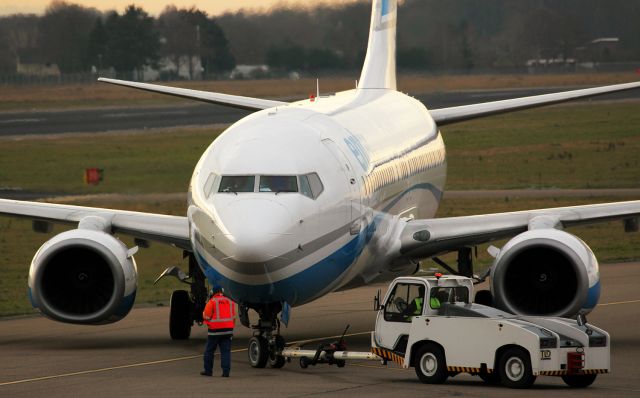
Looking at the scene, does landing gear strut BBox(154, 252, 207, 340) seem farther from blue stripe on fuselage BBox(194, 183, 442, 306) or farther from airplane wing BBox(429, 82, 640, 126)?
airplane wing BBox(429, 82, 640, 126)

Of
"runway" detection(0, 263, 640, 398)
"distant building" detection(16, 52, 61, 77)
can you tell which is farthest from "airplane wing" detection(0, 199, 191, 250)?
"distant building" detection(16, 52, 61, 77)

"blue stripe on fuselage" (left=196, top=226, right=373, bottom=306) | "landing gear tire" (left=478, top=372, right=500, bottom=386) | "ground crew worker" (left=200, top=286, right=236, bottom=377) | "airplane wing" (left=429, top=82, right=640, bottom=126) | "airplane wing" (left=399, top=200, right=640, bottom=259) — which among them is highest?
"airplane wing" (left=429, top=82, right=640, bottom=126)

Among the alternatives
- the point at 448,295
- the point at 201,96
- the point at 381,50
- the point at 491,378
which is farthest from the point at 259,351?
the point at 381,50

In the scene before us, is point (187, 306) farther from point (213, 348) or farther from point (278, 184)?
point (278, 184)

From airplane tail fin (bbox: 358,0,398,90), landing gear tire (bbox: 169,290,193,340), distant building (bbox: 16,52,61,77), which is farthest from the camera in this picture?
distant building (bbox: 16,52,61,77)

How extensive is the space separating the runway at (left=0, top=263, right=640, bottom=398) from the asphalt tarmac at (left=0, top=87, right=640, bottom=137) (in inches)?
1613

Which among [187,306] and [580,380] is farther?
[187,306]

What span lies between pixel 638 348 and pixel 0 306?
15453mm

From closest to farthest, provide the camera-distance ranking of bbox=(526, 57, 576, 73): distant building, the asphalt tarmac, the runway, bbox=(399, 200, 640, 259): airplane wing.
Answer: the runway, bbox=(399, 200, 640, 259): airplane wing, the asphalt tarmac, bbox=(526, 57, 576, 73): distant building

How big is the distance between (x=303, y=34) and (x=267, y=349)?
48361 millimetres

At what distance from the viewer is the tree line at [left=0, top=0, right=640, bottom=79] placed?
70.7m

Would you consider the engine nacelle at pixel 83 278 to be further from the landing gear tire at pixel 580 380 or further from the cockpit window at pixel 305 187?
the landing gear tire at pixel 580 380

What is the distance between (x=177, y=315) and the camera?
93.2ft

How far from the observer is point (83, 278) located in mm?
27312
